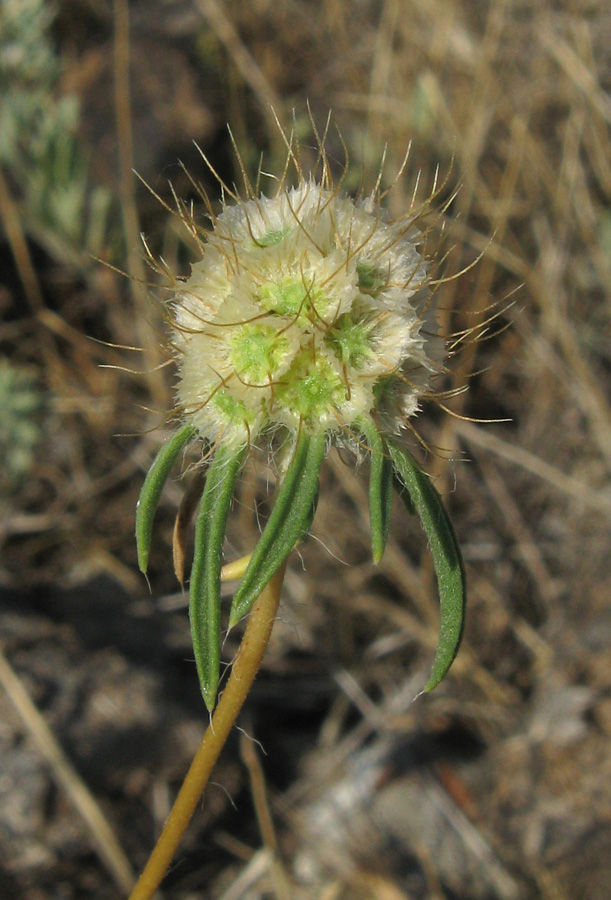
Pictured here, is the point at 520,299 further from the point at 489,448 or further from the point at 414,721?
the point at 414,721

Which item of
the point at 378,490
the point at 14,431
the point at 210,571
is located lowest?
the point at 14,431

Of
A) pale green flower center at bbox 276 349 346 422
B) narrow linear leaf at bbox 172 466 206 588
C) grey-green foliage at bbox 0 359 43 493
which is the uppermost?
pale green flower center at bbox 276 349 346 422

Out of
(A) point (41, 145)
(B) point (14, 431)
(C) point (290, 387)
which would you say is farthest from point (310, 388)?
(A) point (41, 145)

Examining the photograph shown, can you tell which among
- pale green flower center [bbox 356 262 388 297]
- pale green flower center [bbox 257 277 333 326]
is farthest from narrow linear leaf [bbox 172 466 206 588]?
pale green flower center [bbox 356 262 388 297]

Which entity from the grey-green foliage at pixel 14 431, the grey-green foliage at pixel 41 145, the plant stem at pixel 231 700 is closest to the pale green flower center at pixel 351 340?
the plant stem at pixel 231 700

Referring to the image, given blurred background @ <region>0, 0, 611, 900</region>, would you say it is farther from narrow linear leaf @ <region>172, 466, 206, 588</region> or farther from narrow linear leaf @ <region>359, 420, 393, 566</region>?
narrow linear leaf @ <region>359, 420, 393, 566</region>

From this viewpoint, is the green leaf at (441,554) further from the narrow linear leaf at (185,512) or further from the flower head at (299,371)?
the narrow linear leaf at (185,512)

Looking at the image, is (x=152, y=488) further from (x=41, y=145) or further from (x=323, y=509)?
(x=41, y=145)
